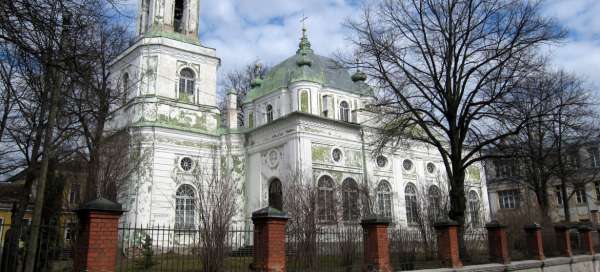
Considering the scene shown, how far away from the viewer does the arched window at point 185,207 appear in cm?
2492

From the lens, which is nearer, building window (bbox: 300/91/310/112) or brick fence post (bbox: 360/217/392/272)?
brick fence post (bbox: 360/217/392/272)

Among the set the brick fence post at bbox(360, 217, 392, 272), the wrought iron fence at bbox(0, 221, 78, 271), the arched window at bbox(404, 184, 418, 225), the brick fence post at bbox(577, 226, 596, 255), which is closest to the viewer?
the wrought iron fence at bbox(0, 221, 78, 271)

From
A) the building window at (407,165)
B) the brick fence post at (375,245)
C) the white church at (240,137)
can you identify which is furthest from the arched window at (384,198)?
the brick fence post at (375,245)

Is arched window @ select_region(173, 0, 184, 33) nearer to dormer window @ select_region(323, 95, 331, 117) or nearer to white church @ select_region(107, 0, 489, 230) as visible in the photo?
white church @ select_region(107, 0, 489, 230)

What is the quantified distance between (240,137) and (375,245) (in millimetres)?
17628

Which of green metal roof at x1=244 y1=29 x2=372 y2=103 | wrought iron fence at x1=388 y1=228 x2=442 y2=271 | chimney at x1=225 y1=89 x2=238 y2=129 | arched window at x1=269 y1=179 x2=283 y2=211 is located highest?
green metal roof at x1=244 y1=29 x2=372 y2=103

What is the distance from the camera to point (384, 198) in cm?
2888

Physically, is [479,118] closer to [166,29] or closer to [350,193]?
[350,193]

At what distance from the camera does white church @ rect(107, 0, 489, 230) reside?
24734 millimetres

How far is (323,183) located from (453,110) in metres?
10.00

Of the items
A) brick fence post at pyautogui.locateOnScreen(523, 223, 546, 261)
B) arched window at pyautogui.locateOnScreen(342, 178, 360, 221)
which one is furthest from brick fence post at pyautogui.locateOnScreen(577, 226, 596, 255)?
arched window at pyautogui.locateOnScreen(342, 178, 360, 221)

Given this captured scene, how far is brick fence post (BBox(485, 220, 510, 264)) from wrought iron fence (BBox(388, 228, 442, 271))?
203cm

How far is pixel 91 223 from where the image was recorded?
7.84 meters

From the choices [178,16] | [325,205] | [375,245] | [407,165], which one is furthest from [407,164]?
[375,245]
